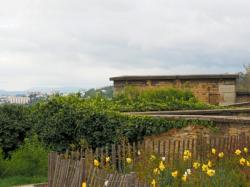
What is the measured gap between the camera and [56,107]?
16250mm

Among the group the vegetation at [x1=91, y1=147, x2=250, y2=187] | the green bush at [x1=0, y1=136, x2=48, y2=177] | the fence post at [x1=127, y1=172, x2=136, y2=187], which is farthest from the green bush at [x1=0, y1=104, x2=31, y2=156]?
the fence post at [x1=127, y1=172, x2=136, y2=187]

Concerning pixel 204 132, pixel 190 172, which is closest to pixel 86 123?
pixel 204 132

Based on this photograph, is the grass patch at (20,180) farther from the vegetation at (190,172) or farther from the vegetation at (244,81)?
the vegetation at (244,81)

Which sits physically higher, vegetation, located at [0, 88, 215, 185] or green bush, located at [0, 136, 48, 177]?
vegetation, located at [0, 88, 215, 185]

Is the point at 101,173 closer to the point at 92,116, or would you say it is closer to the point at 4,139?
the point at 92,116

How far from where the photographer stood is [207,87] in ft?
71.8

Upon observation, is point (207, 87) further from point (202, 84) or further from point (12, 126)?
point (12, 126)

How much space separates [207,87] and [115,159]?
42.3 ft

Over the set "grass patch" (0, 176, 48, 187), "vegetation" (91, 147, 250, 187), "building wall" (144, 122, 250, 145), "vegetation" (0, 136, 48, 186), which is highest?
"building wall" (144, 122, 250, 145)

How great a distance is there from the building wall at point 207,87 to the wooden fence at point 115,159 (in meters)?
11.2

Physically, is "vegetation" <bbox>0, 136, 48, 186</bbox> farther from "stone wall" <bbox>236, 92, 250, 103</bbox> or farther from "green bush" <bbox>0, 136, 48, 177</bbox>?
"stone wall" <bbox>236, 92, 250, 103</bbox>

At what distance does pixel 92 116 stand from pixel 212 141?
529cm

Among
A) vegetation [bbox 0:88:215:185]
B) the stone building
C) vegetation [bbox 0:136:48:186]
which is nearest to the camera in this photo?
vegetation [bbox 0:136:48:186]

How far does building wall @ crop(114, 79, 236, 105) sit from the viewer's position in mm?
21766
